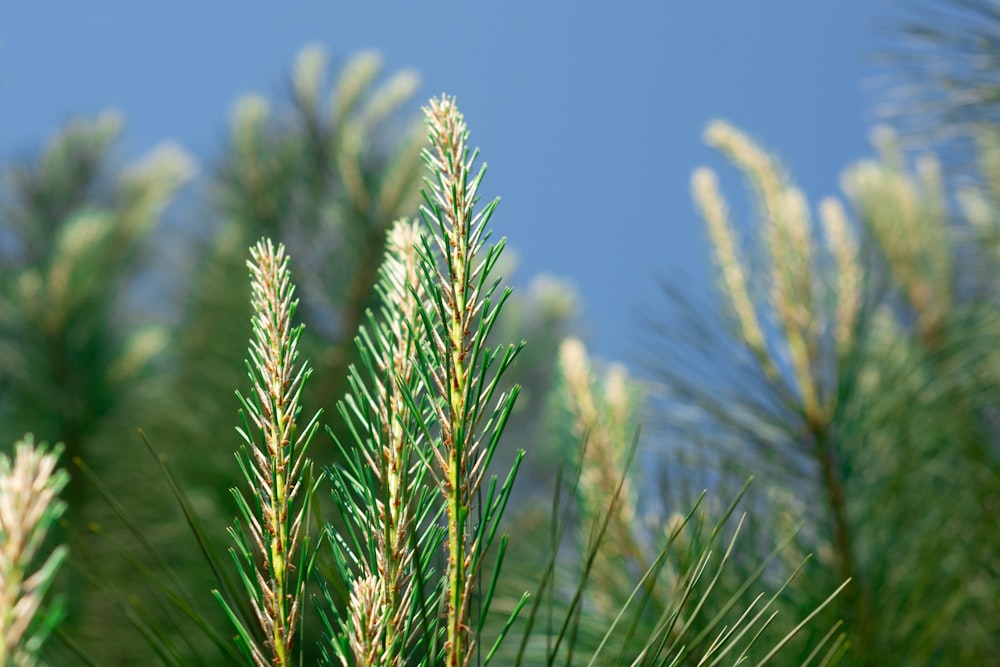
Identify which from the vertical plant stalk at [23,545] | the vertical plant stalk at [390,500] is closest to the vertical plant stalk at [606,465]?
the vertical plant stalk at [390,500]

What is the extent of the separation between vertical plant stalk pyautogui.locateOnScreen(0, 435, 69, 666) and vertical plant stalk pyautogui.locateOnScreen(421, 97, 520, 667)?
153 mm

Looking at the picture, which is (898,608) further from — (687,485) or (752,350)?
(752,350)

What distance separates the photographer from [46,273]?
2.31 meters

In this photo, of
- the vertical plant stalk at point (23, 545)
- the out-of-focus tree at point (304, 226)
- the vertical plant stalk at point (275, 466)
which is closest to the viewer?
the vertical plant stalk at point (23, 545)

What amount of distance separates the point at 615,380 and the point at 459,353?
0.87m

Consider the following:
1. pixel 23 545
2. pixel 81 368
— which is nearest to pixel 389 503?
pixel 23 545

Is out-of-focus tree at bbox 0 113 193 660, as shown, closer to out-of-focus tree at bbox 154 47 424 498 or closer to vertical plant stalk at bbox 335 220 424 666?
out-of-focus tree at bbox 154 47 424 498

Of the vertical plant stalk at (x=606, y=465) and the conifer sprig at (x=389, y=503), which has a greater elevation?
the vertical plant stalk at (x=606, y=465)

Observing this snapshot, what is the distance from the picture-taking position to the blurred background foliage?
1.01 m

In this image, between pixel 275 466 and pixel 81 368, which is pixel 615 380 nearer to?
pixel 275 466

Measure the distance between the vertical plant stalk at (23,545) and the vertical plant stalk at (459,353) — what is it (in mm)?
153

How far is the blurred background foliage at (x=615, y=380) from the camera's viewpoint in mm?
1008

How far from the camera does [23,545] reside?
29 cm

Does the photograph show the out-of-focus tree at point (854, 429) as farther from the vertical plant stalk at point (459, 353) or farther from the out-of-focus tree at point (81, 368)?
the out-of-focus tree at point (81, 368)
